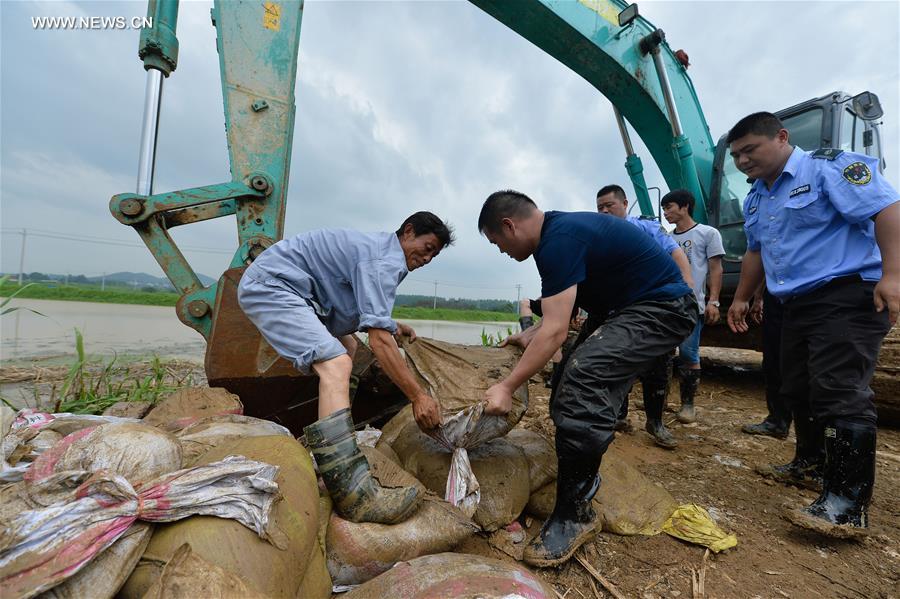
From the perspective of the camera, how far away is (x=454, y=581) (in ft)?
3.54

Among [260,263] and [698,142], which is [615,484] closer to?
[260,263]

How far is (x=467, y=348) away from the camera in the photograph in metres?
2.28

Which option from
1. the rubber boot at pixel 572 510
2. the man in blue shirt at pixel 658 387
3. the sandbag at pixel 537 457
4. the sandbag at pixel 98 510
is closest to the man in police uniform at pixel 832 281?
the man in blue shirt at pixel 658 387

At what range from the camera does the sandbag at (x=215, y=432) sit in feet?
4.84

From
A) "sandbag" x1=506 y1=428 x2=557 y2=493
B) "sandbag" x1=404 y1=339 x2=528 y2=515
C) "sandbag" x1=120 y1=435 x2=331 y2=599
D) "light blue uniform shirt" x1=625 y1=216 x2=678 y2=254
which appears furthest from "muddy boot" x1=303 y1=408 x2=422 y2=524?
"light blue uniform shirt" x1=625 y1=216 x2=678 y2=254

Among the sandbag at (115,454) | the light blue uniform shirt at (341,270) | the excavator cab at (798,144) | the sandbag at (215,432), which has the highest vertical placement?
the excavator cab at (798,144)

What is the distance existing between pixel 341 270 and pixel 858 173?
7.84 feet

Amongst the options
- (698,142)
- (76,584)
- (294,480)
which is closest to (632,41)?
(698,142)

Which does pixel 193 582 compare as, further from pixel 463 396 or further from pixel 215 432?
pixel 463 396

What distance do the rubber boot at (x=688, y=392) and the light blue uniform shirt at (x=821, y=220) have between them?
1615 millimetres

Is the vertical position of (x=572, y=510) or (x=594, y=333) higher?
(x=594, y=333)

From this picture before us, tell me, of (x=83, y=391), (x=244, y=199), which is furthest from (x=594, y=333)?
(x=83, y=391)

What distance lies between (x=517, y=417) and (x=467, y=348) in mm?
509

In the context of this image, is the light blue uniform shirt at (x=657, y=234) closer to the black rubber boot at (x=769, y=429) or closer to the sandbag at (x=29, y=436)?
the black rubber boot at (x=769, y=429)
